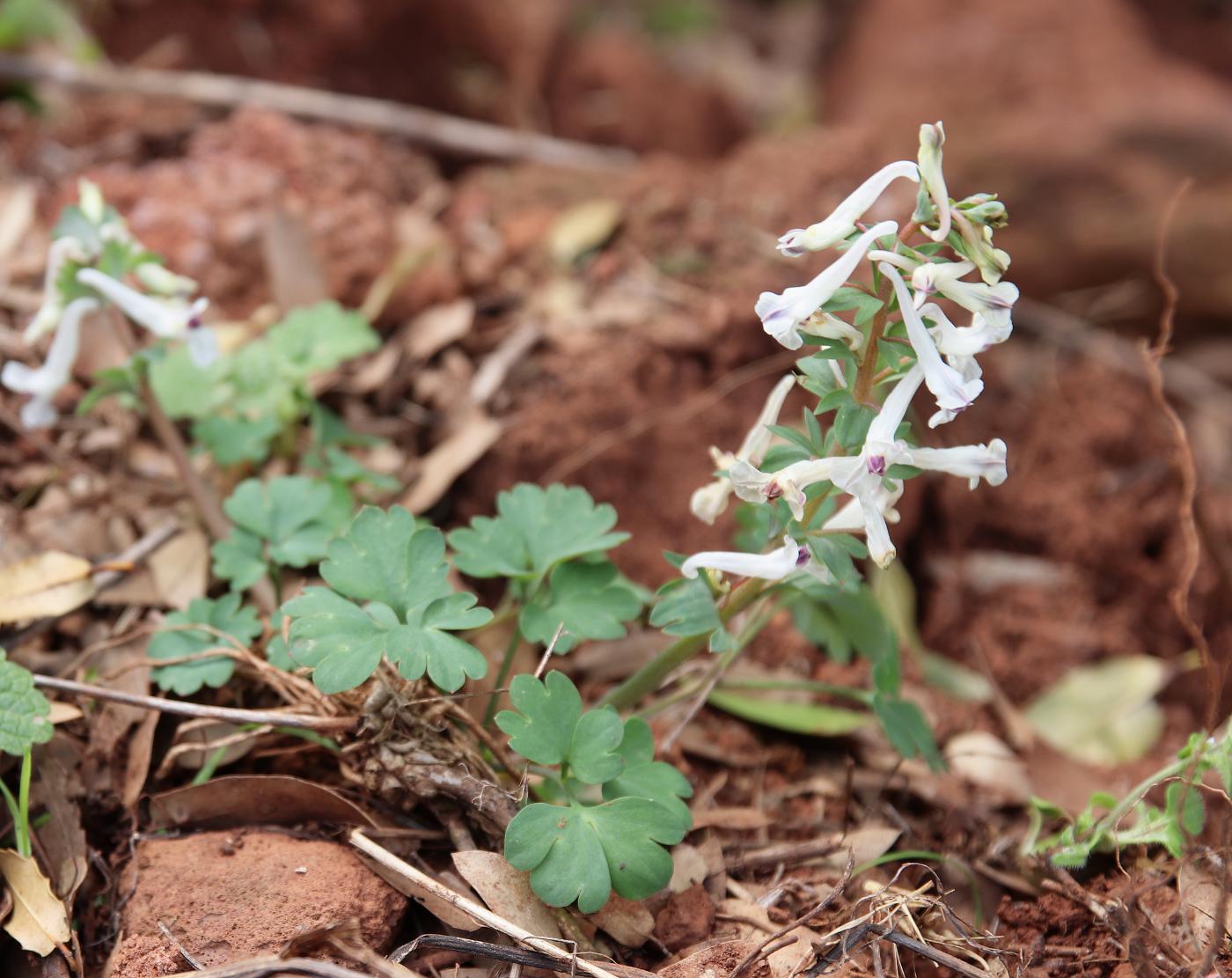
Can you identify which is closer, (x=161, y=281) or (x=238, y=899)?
(x=238, y=899)

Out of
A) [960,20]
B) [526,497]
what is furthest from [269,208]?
[960,20]

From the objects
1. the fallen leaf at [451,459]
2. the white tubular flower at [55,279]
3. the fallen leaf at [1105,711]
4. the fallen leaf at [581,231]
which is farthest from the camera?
the fallen leaf at [581,231]

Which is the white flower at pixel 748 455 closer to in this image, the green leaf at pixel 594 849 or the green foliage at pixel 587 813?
the green foliage at pixel 587 813

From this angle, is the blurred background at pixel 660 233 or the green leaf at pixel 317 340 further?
the blurred background at pixel 660 233

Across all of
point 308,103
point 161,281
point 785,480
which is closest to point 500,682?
point 785,480

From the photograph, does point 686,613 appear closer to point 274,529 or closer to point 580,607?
point 580,607

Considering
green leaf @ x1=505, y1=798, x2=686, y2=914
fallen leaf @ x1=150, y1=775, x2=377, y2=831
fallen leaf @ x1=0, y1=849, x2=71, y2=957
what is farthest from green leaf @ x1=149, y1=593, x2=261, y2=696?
green leaf @ x1=505, y1=798, x2=686, y2=914

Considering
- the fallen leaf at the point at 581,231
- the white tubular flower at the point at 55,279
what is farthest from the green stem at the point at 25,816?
the fallen leaf at the point at 581,231
